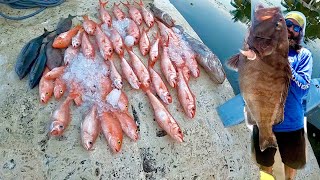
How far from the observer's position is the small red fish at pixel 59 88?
448 centimetres

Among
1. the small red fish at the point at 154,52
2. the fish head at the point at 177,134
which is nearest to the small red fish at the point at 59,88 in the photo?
the small red fish at the point at 154,52

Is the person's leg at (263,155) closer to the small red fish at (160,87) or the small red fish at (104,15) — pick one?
the small red fish at (160,87)

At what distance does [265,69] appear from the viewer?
2926 mm

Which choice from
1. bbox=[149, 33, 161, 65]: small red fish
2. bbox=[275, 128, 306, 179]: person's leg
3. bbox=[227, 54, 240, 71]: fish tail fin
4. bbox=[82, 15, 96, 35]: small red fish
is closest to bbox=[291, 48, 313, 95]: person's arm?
bbox=[275, 128, 306, 179]: person's leg

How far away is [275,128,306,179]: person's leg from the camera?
11.9ft

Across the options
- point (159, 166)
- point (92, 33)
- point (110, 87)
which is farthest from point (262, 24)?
point (92, 33)

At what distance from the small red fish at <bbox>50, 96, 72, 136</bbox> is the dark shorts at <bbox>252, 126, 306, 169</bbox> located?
199cm

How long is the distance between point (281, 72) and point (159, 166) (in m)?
1.76

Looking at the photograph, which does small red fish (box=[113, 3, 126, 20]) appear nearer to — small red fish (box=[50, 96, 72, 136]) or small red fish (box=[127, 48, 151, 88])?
small red fish (box=[127, 48, 151, 88])

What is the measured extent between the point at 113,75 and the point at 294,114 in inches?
84.6

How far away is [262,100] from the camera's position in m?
3.08

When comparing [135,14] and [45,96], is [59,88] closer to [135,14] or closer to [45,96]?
[45,96]

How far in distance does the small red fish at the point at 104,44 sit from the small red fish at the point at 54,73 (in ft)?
1.90

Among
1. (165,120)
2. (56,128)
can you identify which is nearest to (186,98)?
(165,120)
